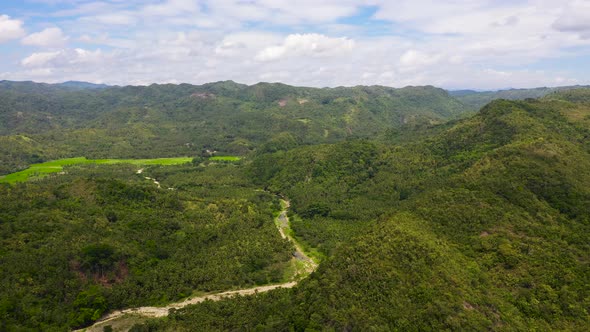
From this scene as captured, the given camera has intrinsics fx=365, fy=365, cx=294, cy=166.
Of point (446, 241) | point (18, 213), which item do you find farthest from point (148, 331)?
point (446, 241)

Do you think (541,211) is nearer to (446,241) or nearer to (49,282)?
(446,241)

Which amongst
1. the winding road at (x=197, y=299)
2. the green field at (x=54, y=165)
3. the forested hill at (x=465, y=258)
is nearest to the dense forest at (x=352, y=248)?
the forested hill at (x=465, y=258)

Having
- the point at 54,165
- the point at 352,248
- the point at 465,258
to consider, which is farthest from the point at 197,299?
the point at 54,165

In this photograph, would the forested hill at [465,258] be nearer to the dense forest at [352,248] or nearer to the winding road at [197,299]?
the dense forest at [352,248]

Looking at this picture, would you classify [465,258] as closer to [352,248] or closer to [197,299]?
[352,248]

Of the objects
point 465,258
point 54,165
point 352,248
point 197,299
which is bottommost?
point 197,299

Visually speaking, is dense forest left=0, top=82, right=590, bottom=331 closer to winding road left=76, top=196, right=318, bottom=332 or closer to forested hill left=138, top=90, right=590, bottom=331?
forested hill left=138, top=90, right=590, bottom=331

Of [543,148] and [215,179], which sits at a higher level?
[543,148]

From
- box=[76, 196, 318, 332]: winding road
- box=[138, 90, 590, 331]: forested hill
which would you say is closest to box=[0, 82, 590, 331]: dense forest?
box=[138, 90, 590, 331]: forested hill
